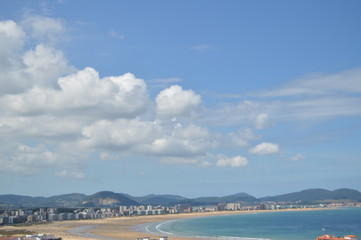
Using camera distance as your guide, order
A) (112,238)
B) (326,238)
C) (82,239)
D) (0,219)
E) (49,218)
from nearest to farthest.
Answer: (326,238) < (82,239) < (112,238) < (0,219) < (49,218)

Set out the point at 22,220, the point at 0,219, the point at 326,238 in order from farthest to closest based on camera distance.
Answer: the point at 22,220
the point at 0,219
the point at 326,238

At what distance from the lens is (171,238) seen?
86938 millimetres

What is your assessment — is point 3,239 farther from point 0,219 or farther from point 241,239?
point 0,219

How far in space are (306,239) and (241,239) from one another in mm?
13093

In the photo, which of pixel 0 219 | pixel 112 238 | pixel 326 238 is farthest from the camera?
pixel 0 219

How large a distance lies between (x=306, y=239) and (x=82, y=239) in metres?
44.3

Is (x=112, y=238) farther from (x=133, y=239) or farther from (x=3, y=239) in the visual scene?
(x=3, y=239)

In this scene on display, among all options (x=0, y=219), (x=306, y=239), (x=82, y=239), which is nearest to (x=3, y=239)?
(x=82, y=239)

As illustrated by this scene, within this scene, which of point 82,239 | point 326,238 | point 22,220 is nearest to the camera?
point 326,238

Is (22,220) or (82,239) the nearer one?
(82,239)

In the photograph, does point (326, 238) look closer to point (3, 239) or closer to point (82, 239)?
point (82, 239)

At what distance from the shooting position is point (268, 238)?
91125mm

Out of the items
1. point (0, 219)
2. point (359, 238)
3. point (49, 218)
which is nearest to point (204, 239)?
point (359, 238)

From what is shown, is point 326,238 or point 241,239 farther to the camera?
point 241,239
